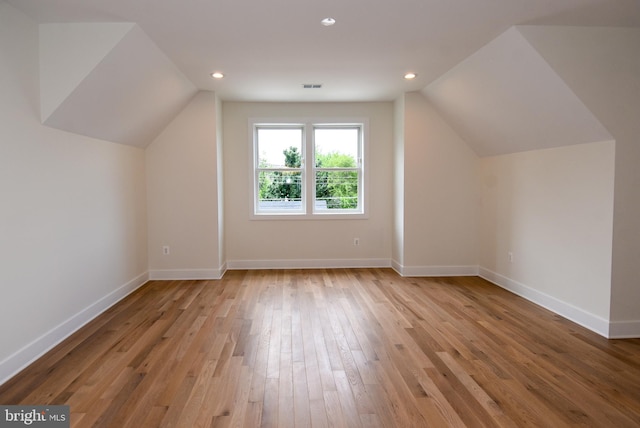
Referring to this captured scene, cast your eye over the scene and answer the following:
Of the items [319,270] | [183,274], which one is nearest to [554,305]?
[319,270]

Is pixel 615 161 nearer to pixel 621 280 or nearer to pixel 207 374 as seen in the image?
pixel 621 280

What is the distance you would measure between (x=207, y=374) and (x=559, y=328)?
3.02m

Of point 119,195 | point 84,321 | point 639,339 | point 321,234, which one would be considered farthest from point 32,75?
point 639,339

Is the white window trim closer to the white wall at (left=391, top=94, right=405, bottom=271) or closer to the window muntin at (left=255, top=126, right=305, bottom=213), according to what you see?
the window muntin at (left=255, top=126, right=305, bottom=213)

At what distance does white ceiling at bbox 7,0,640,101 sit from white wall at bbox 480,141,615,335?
49.3 inches

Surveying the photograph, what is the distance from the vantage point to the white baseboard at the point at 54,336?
244 centimetres

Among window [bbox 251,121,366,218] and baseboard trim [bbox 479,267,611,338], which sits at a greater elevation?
window [bbox 251,121,366,218]

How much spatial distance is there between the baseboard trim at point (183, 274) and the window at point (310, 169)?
116 centimetres

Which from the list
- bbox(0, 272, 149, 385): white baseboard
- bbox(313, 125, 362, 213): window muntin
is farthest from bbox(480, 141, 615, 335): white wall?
bbox(0, 272, 149, 385): white baseboard

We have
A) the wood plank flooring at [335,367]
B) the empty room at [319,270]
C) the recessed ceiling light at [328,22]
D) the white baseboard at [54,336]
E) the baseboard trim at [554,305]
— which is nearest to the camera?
the wood plank flooring at [335,367]

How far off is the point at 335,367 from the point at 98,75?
A: 9.89 feet

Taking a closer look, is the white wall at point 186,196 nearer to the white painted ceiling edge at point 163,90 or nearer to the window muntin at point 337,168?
the white painted ceiling edge at point 163,90

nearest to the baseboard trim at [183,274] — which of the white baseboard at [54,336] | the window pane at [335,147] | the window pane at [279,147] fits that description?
the white baseboard at [54,336]

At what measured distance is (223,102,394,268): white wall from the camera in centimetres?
550
